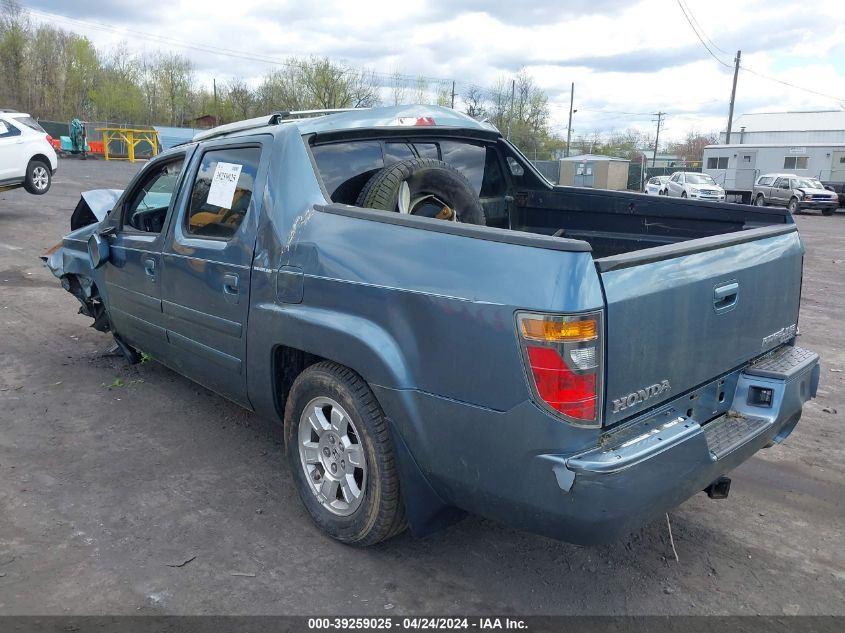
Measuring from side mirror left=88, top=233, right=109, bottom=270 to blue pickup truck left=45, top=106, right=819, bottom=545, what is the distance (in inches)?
21.6

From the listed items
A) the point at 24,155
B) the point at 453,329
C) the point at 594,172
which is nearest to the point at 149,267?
the point at 453,329

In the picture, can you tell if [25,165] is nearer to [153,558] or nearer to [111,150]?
[153,558]

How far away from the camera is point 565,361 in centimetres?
230

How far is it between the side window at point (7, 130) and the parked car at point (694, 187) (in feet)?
84.6

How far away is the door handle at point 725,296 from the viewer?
9.06 ft

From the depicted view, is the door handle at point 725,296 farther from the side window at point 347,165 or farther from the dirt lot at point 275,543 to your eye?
the side window at point 347,165

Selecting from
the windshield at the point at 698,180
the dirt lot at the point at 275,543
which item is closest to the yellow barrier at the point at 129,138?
the windshield at the point at 698,180

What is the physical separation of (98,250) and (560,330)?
3.81 m

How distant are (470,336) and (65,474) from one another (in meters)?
2.79

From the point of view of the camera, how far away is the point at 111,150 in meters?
39.6

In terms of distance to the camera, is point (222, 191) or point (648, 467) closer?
point (648, 467)

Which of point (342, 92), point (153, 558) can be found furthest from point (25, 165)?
point (342, 92)

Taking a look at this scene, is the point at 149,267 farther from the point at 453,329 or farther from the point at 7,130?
the point at 7,130

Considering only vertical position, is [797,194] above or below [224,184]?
above
